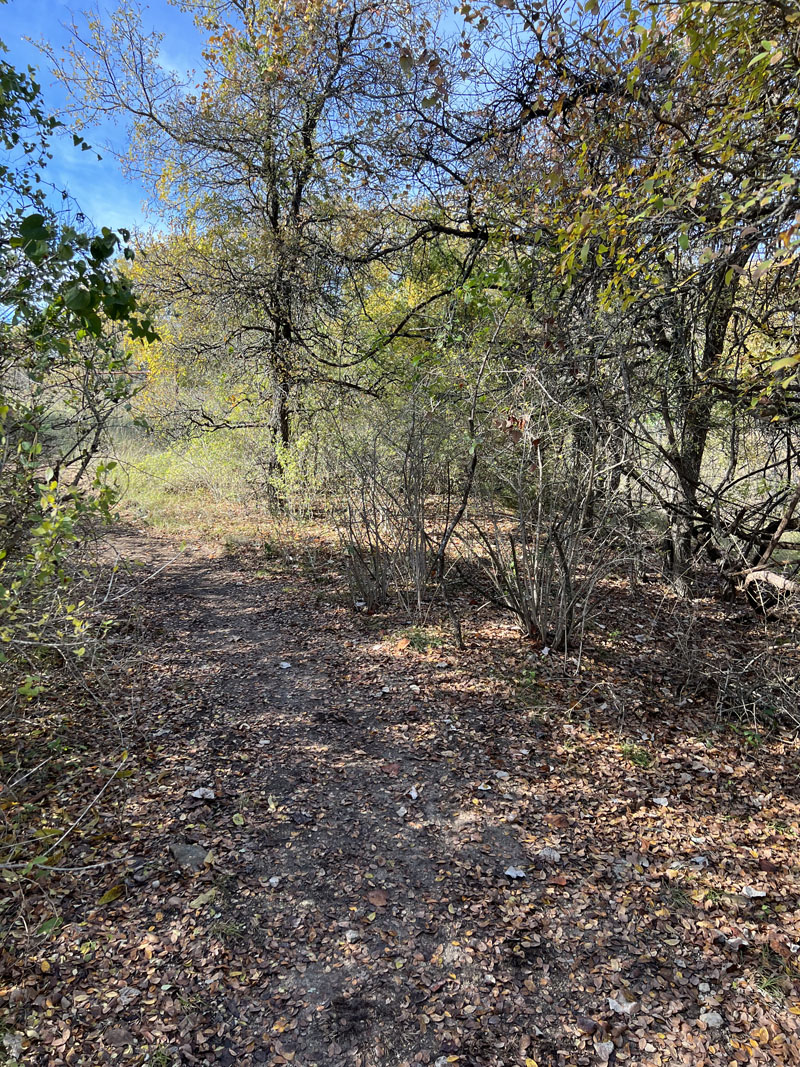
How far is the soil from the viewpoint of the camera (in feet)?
6.79

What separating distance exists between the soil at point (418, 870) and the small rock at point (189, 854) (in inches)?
0.4

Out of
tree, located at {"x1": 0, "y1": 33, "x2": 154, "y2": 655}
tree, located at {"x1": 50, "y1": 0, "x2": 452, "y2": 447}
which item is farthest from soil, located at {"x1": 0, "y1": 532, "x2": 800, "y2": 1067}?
tree, located at {"x1": 50, "y1": 0, "x2": 452, "y2": 447}

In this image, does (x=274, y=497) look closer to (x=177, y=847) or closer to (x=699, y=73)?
(x=177, y=847)

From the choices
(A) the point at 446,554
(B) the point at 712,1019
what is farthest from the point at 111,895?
(A) the point at 446,554

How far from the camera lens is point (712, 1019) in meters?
2.13

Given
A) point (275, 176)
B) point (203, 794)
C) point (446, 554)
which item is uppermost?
point (275, 176)

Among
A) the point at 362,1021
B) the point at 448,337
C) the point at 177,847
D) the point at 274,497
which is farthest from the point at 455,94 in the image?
the point at 362,1021

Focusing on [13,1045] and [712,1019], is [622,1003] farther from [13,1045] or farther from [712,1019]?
[13,1045]

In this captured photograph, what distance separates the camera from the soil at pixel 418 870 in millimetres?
2068

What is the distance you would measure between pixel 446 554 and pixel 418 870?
12.2ft

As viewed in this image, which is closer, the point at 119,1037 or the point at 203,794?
the point at 119,1037

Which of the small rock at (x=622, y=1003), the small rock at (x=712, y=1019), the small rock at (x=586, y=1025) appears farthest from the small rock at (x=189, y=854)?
the small rock at (x=712, y=1019)

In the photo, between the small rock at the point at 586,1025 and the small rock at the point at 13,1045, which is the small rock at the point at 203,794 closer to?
the small rock at the point at 13,1045

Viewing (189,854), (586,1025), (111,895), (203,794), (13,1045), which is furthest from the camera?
(203,794)
